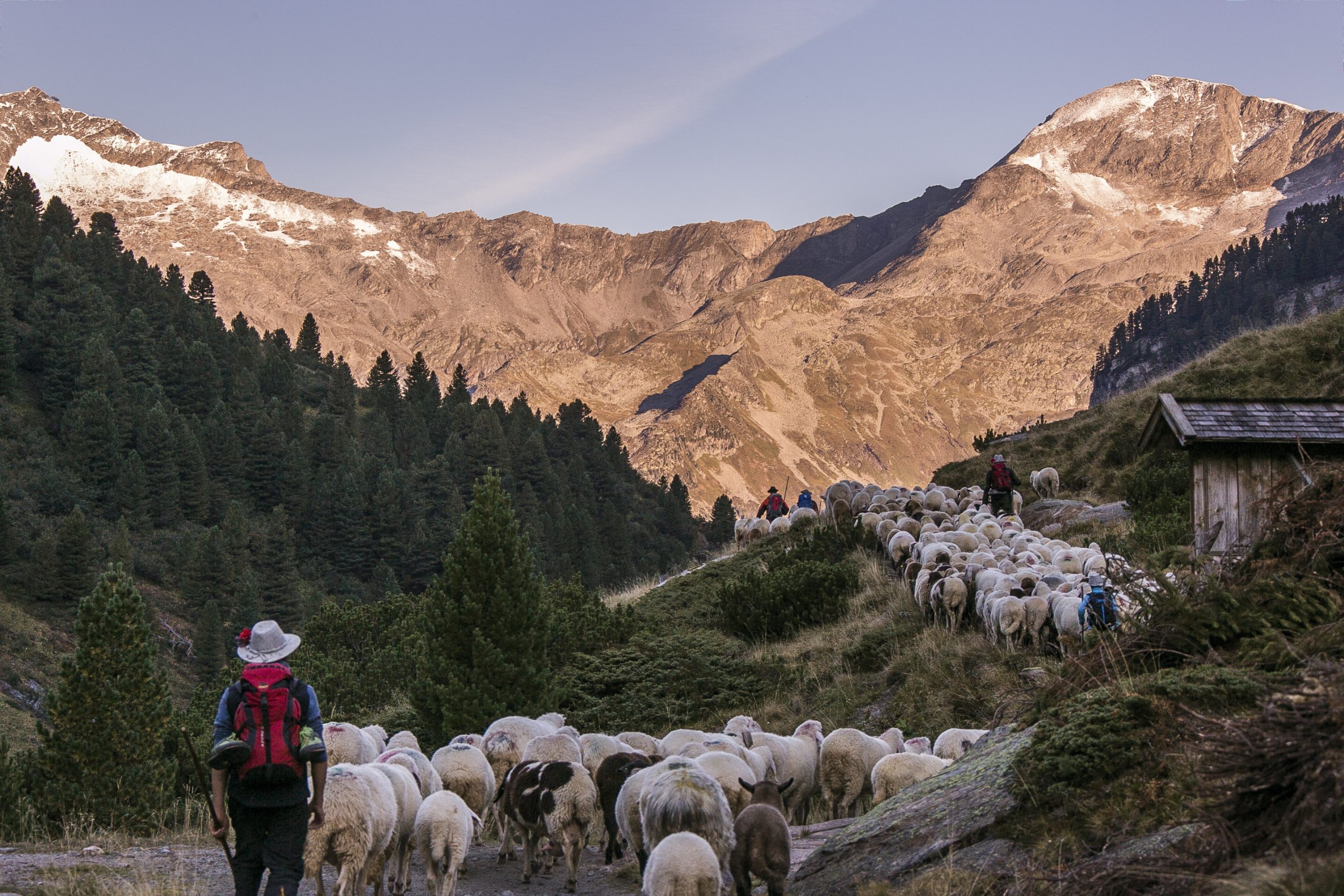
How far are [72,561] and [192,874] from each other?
6947 cm

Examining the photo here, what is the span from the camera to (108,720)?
1000 inches

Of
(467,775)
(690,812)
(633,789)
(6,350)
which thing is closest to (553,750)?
(467,775)

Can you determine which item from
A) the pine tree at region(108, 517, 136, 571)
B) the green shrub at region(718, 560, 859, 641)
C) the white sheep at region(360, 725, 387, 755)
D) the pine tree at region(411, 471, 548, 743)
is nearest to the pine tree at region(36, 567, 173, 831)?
the pine tree at region(411, 471, 548, 743)

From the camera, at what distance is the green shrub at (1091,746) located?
6.20 meters

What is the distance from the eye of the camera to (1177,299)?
163 m

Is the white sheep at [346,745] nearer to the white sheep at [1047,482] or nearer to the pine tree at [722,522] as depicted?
the white sheep at [1047,482]

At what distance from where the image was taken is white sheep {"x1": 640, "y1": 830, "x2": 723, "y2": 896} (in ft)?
21.8

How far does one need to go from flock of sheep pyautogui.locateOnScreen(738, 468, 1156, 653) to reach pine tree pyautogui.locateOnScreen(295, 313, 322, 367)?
111298 millimetres

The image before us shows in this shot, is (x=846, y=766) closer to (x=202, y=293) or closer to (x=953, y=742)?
(x=953, y=742)

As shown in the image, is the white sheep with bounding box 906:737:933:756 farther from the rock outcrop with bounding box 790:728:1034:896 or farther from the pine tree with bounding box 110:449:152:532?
the pine tree with bounding box 110:449:152:532

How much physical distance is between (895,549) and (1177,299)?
157 m

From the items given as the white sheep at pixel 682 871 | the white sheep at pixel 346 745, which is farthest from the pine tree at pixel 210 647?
the white sheep at pixel 682 871

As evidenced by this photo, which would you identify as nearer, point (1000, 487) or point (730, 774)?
point (730, 774)

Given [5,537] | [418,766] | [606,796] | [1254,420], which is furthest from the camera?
[5,537]
